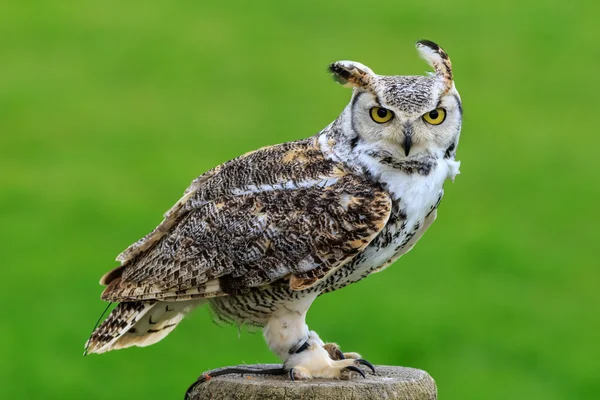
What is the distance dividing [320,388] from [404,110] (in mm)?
Result: 829

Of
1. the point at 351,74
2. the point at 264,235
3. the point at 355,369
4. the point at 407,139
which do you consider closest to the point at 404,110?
the point at 407,139

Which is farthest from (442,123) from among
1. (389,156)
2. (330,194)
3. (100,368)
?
(100,368)

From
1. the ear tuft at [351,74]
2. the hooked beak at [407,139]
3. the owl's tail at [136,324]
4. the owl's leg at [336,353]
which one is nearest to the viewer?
the hooked beak at [407,139]

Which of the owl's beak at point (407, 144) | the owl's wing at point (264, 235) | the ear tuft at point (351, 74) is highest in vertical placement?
the ear tuft at point (351, 74)

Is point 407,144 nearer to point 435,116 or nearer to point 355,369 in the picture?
point 435,116

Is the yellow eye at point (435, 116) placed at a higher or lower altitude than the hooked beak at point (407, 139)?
higher

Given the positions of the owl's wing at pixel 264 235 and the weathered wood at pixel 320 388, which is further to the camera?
the owl's wing at pixel 264 235

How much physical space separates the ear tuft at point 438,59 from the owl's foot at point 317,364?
0.87 meters

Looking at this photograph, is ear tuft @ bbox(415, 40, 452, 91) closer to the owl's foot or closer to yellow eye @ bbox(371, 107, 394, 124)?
yellow eye @ bbox(371, 107, 394, 124)

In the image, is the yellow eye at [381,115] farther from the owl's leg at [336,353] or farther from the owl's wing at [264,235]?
the owl's leg at [336,353]

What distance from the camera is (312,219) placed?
3121 millimetres

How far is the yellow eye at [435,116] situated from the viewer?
3100 millimetres

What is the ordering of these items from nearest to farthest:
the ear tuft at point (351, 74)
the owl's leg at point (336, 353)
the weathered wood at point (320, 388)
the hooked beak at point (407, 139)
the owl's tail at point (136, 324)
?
the weathered wood at point (320, 388) < the hooked beak at point (407, 139) < the ear tuft at point (351, 74) < the owl's tail at point (136, 324) < the owl's leg at point (336, 353)

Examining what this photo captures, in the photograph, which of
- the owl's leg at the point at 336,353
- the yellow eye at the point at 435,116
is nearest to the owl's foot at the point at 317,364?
the owl's leg at the point at 336,353
